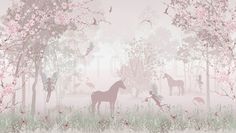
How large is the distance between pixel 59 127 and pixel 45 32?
29.5ft

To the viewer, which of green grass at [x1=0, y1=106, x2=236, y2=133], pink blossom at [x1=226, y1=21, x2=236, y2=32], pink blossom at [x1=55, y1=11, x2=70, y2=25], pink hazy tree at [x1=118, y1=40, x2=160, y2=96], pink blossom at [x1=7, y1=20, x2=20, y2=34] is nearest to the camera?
pink blossom at [x1=7, y1=20, x2=20, y2=34]

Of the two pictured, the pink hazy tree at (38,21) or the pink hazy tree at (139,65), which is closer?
the pink hazy tree at (38,21)

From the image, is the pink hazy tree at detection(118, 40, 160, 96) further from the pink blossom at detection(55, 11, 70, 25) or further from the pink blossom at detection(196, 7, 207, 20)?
the pink blossom at detection(196, 7, 207, 20)

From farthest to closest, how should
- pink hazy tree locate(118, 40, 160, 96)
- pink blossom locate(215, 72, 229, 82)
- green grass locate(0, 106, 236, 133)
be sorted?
1. pink hazy tree locate(118, 40, 160, 96)
2. pink blossom locate(215, 72, 229, 82)
3. green grass locate(0, 106, 236, 133)

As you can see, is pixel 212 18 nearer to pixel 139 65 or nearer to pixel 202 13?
pixel 202 13

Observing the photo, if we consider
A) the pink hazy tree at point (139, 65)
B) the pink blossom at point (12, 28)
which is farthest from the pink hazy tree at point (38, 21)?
the pink hazy tree at point (139, 65)

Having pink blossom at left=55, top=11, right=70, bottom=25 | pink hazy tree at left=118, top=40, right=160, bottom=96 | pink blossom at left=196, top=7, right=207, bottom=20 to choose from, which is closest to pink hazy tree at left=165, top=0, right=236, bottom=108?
pink blossom at left=196, top=7, right=207, bottom=20

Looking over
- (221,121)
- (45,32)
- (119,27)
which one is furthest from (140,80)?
(119,27)

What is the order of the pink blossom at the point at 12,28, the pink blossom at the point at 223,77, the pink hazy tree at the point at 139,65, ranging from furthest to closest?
the pink hazy tree at the point at 139,65 < the pink blossom at the point at 223,77 < the pink blossom at the point at 12,28

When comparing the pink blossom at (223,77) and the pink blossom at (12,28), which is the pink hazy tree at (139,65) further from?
the pink blossom at (12,28)

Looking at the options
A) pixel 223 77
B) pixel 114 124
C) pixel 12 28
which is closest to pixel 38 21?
pixel 12 28

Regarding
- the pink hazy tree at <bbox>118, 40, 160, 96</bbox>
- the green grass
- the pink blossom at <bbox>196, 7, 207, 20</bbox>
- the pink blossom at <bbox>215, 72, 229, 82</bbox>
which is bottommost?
the green grass

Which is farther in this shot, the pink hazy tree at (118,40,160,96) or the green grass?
the pink hazy tree at (118,40,160,96)

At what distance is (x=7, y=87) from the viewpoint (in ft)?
54.1
